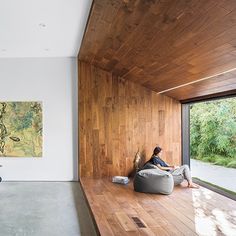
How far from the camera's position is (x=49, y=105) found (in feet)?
23.2

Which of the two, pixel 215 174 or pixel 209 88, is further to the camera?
pixel 215 174

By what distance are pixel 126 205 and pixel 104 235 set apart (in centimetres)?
127

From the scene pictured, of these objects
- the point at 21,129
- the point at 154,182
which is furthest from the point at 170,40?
the point at 21,129

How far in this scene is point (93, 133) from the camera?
6.91 meters

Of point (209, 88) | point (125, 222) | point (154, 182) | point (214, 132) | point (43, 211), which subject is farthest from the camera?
point (214, 132)

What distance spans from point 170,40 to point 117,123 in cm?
344

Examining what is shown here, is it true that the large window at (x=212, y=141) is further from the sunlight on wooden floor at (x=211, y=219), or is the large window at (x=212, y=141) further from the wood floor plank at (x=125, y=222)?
the wood floor plank at (x=125, y=222)

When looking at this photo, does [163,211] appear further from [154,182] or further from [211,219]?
[154,182]

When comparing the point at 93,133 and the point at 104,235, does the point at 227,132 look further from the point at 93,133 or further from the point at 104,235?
the point at 104,235

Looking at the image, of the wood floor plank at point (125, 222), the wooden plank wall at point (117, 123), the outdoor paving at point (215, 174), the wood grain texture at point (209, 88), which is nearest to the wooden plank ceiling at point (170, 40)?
the wood grain texture at point (209, 88)

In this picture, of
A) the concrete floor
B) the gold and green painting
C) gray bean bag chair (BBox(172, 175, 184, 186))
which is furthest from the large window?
the gold and green painting

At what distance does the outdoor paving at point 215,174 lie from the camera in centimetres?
562

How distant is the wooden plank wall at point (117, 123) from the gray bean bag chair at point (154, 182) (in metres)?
1.57

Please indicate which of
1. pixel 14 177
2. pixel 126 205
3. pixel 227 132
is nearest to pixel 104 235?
pixel 126 205
